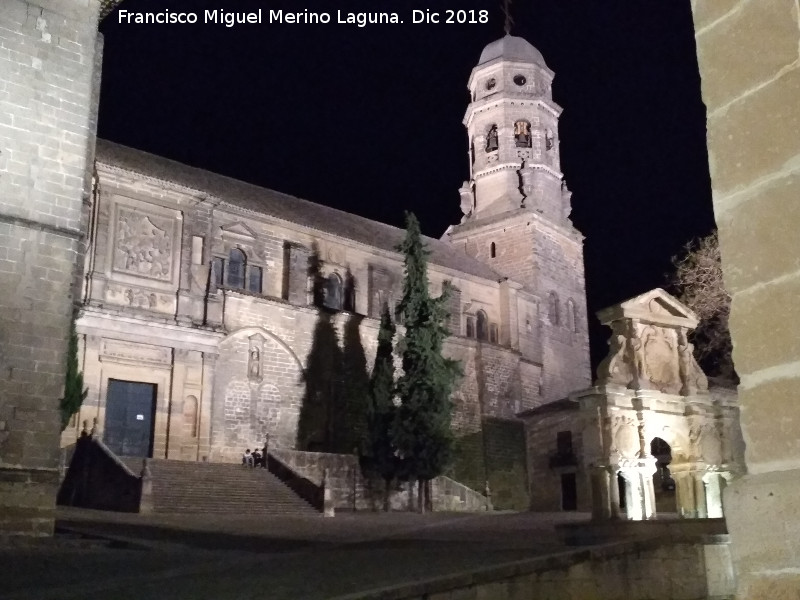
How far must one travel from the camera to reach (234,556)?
11367mm

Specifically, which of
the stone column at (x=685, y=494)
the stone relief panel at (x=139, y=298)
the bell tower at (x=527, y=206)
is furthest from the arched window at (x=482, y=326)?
the stone column at (x=685, y=494)

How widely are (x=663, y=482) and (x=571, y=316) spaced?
551 inches

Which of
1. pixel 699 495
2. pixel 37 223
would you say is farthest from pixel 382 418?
pixel 37 223

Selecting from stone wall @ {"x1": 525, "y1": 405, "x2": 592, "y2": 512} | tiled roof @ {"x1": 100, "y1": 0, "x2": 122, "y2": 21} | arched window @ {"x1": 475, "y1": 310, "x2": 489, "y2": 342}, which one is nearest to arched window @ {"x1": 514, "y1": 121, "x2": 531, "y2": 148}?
arched window @ {"x1": 475, "y1": 310, "x2": 489, "y2": 342}

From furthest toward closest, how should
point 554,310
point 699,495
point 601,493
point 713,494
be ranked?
point 554,310, point 713,494, point 699,495, point 601,493

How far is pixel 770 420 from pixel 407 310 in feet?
87.8

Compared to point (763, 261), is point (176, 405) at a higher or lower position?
higher

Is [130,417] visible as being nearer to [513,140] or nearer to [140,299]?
[140,299]

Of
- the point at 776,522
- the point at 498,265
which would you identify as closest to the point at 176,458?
the point at 498,265

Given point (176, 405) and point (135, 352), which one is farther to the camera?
point (176, 405)

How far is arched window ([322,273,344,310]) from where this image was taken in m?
32.2

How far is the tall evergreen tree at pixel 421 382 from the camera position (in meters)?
26.5

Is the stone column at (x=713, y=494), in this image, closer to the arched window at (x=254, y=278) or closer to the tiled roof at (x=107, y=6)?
the tiled roof at (x=107, y=6)

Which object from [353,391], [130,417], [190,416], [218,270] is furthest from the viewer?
[353,391]
